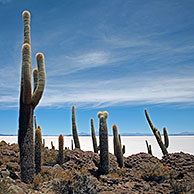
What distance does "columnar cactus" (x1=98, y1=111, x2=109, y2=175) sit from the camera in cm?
1133

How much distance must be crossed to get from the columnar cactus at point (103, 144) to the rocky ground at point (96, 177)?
34cm

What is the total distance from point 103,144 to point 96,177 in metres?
1.62

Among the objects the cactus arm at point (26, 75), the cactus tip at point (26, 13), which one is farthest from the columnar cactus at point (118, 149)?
the cactus tip at point (26, 13)

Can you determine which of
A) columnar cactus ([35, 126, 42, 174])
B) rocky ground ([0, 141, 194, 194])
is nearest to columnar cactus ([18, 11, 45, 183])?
rocky ground ([0, 141, 194, 194])

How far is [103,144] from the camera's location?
11.6 metres

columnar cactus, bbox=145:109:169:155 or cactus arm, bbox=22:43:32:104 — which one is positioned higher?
cactus arm, bbox=22:43:32:104

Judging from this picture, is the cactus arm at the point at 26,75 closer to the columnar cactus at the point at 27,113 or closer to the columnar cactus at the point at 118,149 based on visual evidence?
the columnar cactus at the point at 27,113

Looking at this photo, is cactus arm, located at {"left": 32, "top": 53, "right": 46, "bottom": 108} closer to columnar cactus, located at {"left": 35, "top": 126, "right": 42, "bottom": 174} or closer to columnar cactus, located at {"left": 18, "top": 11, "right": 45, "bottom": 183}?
columnar cactus, located at {"left": 18, "top": 11, "right": 45, "bottom": 183}

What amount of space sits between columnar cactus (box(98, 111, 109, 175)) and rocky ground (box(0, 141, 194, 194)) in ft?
1.13

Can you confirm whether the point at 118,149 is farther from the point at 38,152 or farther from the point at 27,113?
the point at 27,113

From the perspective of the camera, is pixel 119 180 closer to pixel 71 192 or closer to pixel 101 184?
pixel 101 184

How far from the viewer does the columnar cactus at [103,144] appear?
446 inches

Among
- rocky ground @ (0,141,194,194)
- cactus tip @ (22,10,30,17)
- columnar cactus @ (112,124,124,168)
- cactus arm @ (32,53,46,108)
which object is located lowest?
rocky ground @ (0,141,194,194)

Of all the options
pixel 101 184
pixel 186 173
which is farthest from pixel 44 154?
pixel 186 173
